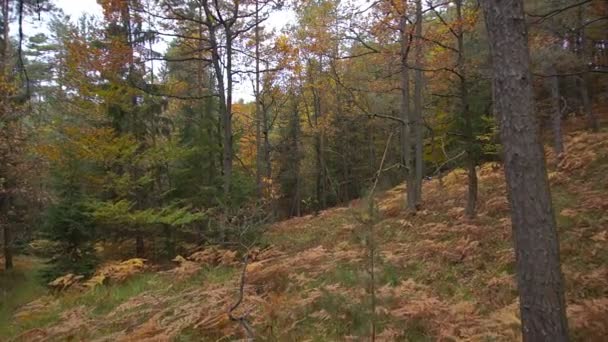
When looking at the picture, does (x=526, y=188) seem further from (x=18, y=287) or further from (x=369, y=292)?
(x=18, y=287)

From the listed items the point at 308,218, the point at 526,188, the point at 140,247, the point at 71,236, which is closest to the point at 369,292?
the point at 526,188

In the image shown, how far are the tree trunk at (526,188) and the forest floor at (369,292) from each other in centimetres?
120

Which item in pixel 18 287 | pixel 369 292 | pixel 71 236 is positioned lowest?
pixel 18 287

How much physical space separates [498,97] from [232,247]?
9522mm

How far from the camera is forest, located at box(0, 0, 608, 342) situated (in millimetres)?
4332

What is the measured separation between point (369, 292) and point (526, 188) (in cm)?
193

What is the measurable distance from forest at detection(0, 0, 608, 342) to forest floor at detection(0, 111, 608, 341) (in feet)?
0.13

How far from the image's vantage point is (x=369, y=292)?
463 cm

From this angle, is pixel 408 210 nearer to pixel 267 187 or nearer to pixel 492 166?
pixel 492 166

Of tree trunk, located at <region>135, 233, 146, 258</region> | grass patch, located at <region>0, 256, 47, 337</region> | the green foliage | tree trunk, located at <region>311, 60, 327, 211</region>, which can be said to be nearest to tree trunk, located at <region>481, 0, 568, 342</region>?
grass patch, located at <region>0, 256, 47, 337</region>

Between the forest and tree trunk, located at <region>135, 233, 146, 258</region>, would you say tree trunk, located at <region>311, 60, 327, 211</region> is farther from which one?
tree trunk, located at <region>135, 233, 146, 258</region>

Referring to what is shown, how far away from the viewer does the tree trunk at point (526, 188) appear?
11.2 feet

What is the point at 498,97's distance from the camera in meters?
3.61

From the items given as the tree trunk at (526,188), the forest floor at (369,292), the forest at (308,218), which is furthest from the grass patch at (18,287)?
the tree trunk at (526,188)
